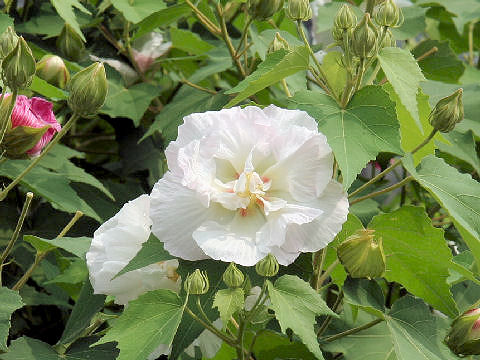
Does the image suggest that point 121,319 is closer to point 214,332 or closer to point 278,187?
point 214,332

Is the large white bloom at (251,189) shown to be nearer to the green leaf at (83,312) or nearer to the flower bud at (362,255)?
the flower bud at (362,255)

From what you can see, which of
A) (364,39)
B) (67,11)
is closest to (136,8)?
(67,11)

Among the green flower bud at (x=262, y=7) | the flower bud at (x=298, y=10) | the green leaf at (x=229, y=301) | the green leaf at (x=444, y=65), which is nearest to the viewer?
the green leaf at (x=229, y=301)

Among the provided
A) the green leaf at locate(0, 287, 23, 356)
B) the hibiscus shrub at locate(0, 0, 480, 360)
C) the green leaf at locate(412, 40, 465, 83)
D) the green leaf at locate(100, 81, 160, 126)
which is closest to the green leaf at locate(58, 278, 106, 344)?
the hibiscus shrub at locate(0, 0, 480, 360)

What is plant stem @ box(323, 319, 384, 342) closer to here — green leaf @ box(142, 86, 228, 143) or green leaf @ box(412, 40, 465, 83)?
green leaf @ box(142, 86, 228, 143)

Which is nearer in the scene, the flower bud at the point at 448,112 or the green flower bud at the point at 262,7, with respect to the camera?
the flower bud at the point at 448,112

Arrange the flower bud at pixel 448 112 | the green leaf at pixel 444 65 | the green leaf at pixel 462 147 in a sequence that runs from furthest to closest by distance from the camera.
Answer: the green leaf at pixel 444 65 → the green leaf at pixel 462 147 → the flower bud at pixel 448 112

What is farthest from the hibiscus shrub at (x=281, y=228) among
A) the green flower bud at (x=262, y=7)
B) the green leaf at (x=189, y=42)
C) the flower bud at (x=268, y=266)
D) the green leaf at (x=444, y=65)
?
the green leaf at (x=444, y=65)
